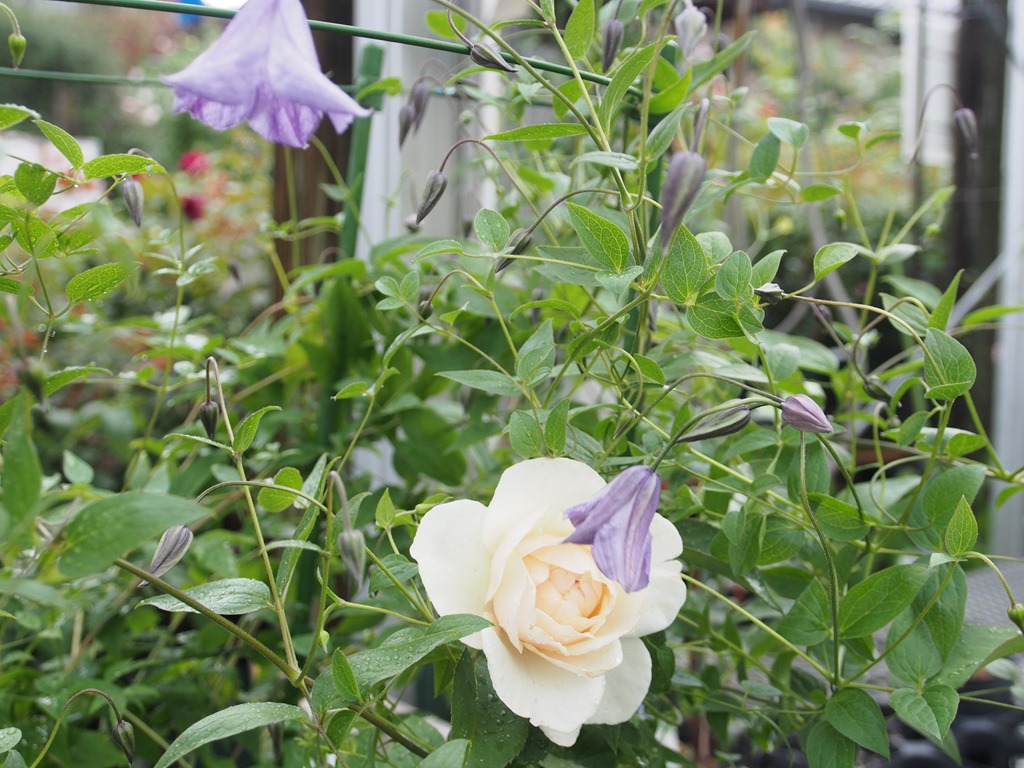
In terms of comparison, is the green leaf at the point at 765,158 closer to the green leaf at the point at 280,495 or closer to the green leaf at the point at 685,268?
the green leaf at the point at 685,268

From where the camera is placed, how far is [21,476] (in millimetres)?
236

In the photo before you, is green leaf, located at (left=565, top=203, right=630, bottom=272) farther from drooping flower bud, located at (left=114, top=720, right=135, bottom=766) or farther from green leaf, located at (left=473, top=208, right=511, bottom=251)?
drooping flower bud, located at (left=114, top=720, right=135, bottom=766)

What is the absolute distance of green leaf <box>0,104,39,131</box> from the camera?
311 millimetres

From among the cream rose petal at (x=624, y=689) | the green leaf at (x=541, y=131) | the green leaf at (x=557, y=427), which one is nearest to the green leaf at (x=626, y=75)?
the green leaf at (x=541, y=131)

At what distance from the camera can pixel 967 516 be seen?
37cm

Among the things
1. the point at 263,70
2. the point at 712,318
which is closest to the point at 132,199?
the point at 263,70

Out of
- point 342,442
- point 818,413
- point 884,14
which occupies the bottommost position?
point 342,442

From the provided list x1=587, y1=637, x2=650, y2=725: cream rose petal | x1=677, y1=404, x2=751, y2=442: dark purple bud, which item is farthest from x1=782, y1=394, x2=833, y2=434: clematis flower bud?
x1=587, y1=637, x2=650, y2=725: cream rose petal

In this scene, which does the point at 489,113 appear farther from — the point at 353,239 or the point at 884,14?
the point at 884,14

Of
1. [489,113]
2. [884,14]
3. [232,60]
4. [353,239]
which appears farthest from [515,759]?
[884,14]

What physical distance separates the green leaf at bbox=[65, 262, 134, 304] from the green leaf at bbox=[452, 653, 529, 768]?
0.21 meters

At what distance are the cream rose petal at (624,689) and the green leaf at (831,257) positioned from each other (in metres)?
0.18

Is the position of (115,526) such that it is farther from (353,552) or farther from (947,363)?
(947,363)

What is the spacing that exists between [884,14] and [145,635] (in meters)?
5.58
